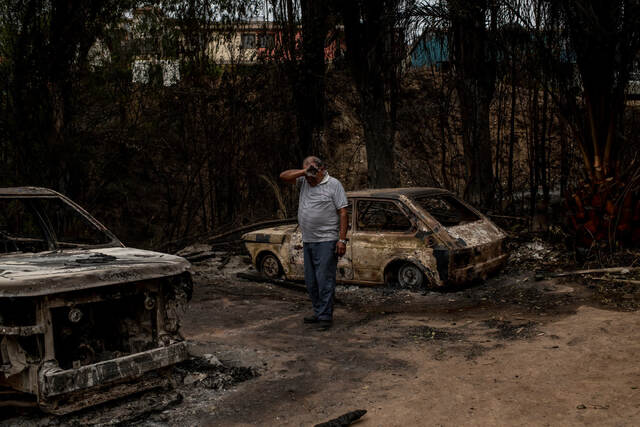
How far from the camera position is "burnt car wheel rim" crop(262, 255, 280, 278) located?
1027 cm

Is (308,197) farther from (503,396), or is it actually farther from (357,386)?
(503,396)

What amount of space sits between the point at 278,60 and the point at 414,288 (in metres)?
8.56

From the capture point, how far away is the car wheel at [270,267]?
33.6ft

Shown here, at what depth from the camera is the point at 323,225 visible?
7230mm

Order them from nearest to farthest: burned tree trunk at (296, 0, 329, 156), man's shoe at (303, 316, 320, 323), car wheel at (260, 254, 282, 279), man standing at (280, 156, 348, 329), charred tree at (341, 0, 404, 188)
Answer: man standing at (280, 156, 348, 329)
man's shoe at (303, 316, 320, 323)
car wheel at (260, 254, 282, 279)
charred tree at (341, 0, 404, 188)
burned tree trunk at (296, 0, 329, 156)

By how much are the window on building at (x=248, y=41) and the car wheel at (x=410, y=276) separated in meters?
9.02

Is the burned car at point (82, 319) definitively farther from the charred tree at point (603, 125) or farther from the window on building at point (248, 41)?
the window on building at point (248, 41)

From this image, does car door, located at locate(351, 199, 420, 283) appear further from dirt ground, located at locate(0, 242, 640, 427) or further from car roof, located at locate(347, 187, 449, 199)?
dirt ground, located at locate(0, 242, 640, 427)

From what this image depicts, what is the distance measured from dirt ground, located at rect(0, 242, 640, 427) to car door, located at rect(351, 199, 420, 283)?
13.6 inches

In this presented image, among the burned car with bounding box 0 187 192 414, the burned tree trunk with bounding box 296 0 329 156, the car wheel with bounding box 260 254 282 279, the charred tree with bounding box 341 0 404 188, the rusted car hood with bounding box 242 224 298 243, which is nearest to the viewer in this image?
the burned car with bounding box 0 187 192 414

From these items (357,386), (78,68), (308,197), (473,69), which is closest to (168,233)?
(78,68)

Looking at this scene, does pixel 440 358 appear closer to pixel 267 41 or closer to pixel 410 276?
pixel 410 276

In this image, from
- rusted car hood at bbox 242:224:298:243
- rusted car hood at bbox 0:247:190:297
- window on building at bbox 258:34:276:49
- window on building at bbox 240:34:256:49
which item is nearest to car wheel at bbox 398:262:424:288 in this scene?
rusted car hood at bbox 242:224:298:243

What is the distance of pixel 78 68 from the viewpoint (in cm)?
1338
